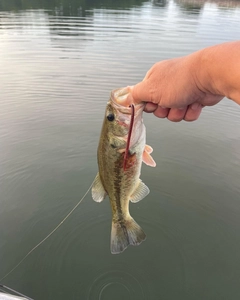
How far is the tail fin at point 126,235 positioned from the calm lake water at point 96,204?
1.18m

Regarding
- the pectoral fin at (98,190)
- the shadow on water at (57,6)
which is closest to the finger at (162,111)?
the pectoral fin at (98,190)

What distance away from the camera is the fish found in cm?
213

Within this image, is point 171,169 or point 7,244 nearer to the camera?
point 7,244

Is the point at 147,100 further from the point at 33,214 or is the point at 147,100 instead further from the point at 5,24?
the point at 5,24

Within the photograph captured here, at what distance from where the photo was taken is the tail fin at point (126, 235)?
9.13 ft

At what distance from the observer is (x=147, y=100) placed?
2004 millimetres

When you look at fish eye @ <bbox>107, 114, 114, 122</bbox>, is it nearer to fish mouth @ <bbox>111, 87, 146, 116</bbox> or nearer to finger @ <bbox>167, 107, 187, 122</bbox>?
fish mouth @ <bbox>111, 87, 146, 116</bbox>

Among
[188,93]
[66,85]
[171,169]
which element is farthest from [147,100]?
[66,85]

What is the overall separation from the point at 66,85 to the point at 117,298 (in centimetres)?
806

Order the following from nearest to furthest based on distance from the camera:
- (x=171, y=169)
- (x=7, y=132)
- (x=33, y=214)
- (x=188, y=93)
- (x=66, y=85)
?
(x=188, y=93) < (x=33, y=214) < (x=171, y=169) < (x=7, y=132) < (x=66, y=85)

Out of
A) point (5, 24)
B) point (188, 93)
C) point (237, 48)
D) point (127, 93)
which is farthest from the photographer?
point (5, 24)

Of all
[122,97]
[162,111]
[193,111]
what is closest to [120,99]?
[122,97]

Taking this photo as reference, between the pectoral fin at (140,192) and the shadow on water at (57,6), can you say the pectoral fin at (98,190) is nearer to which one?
the pectoral fin at (140,192)

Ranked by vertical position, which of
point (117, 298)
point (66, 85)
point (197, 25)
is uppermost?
point (197, 25)
